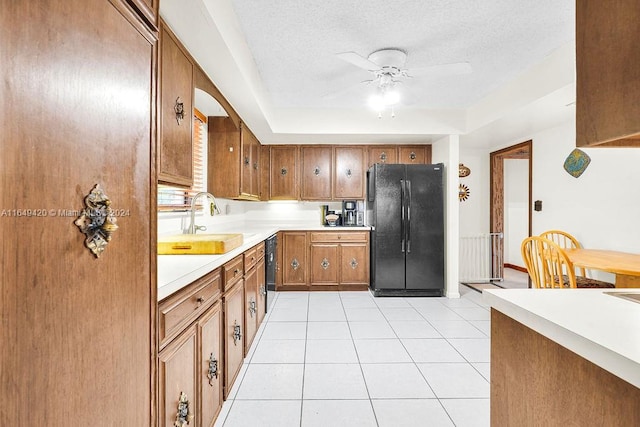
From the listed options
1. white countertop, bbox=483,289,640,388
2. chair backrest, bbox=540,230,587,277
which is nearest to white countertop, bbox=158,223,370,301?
white countertop, bbox=483,289,640,388

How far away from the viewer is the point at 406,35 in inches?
102

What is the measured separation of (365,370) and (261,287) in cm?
139

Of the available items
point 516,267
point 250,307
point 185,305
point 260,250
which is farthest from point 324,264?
point 516,267

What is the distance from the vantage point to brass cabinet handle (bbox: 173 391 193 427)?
1.32 m

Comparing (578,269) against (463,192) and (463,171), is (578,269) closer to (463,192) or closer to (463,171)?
(463,192)

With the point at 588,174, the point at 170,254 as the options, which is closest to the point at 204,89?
the point at 170,254

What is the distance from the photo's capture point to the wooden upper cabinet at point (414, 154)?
201 inches

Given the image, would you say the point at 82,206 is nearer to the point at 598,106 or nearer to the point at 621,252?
the point at 598,106

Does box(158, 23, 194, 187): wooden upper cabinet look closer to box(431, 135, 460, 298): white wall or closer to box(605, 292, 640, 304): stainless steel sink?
box(605, 292, 640, 304): stainless steel sink

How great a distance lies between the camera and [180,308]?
53.7 inches

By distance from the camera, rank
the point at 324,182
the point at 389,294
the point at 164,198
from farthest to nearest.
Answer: the point at 324,182 < the point at 389,294 < the point at 164,198

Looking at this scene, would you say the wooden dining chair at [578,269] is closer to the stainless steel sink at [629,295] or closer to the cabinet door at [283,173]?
the stainless steel sink at [629,295]

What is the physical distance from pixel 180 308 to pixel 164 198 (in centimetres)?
156

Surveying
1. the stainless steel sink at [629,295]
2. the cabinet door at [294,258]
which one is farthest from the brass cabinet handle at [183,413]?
the cabinet door at [294,258]
